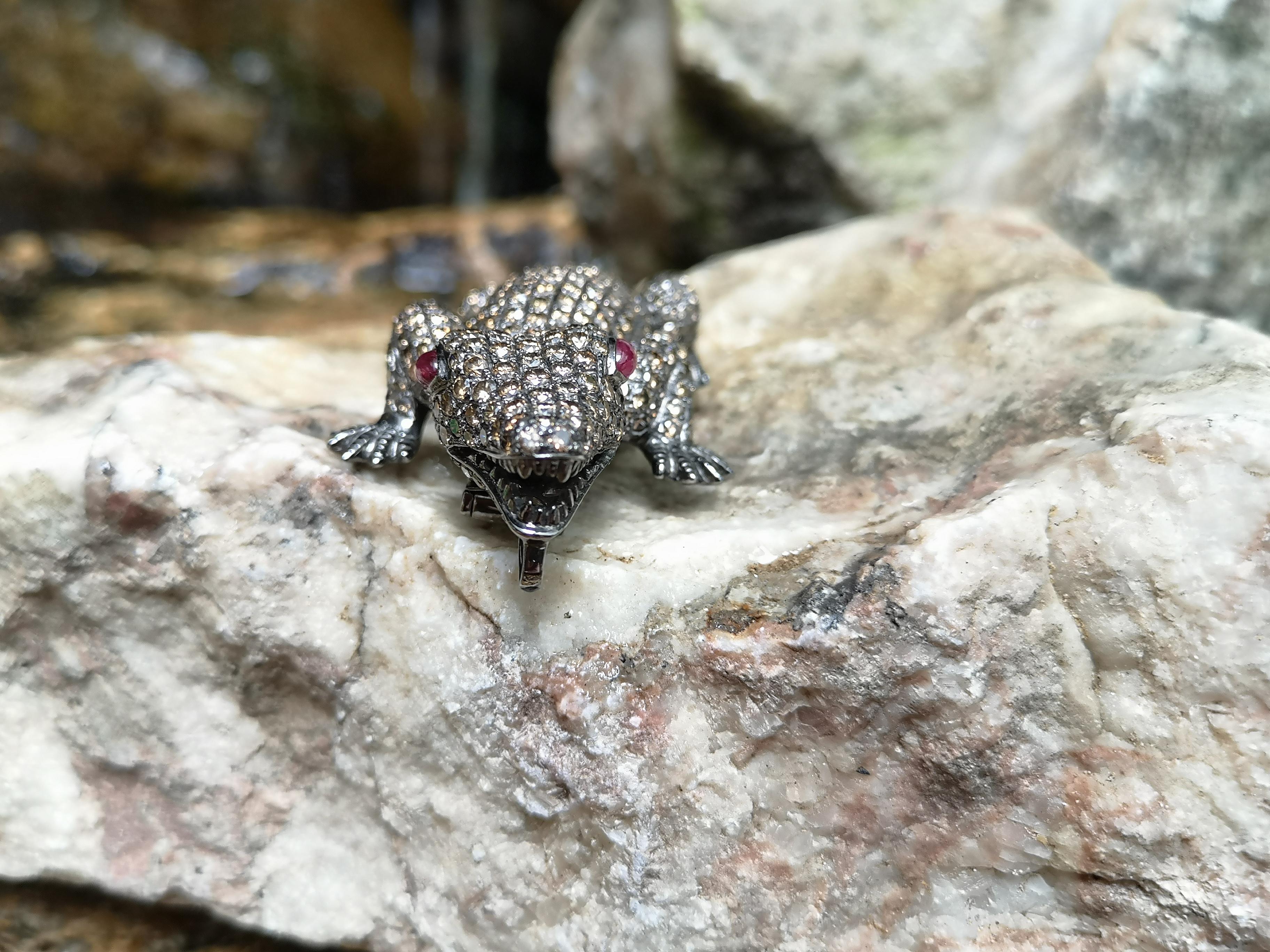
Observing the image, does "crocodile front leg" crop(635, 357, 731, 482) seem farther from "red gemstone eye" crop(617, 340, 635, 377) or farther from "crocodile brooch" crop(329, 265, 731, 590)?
"red gemstone eye" crop(617, 340, 635, 377)

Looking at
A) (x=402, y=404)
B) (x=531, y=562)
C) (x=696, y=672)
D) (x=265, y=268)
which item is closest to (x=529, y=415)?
(x=531, y=562)

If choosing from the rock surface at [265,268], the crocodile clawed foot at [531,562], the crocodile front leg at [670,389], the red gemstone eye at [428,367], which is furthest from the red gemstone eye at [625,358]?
the rock surface at [265,268]

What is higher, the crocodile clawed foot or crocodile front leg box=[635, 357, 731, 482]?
crocodile front leg box=[635, 357, 731, 482]

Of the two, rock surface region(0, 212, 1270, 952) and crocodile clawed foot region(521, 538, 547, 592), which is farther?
crocodile clawed foot region(521, 538, 547, 592)

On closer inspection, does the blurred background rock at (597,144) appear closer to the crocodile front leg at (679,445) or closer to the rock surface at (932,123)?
Result: the rock surface at (932,123)

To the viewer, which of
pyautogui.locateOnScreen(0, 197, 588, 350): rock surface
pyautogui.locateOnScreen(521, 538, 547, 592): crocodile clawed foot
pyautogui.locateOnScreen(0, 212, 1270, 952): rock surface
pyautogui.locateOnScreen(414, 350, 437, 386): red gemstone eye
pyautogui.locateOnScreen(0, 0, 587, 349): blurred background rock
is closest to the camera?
pyautogui.locateOnScreen(0, 212, 1270, 952): rock surface

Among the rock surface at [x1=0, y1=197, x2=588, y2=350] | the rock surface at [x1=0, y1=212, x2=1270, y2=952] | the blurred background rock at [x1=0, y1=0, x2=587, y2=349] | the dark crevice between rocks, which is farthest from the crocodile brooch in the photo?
the blurred background rock at [x1=0, y1=0, x2=587, y2=349]
